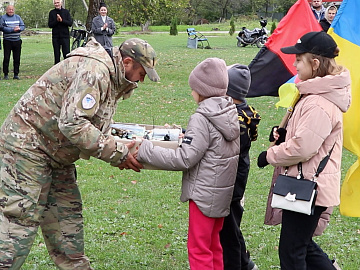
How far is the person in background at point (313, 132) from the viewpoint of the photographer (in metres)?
3.63

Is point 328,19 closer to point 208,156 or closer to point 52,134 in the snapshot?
point 208,156

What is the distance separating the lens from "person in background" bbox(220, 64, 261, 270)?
169 inches

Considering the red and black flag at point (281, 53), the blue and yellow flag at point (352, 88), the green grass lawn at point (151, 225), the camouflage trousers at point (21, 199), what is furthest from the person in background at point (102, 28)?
the camouflage trousers at point (21, 199)

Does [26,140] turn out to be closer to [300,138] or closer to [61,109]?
[61,109]

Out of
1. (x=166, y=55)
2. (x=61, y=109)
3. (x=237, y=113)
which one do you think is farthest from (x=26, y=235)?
(x=166, y=55)

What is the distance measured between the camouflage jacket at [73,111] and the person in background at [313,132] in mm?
1120

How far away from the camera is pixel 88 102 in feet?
11.3

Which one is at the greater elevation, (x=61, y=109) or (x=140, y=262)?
(x=61, y=109)

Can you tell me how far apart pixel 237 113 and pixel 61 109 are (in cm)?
125

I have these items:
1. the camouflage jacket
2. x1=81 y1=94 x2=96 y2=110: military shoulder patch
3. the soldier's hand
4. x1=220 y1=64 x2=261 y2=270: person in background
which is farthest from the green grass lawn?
x1=81 y1=94 x2=96 y2=110: military shoulder patch

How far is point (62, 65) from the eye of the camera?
365cm

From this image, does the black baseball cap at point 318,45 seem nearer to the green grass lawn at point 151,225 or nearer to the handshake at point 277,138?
the handshake at point 277,138

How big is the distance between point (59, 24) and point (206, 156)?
13.1 m

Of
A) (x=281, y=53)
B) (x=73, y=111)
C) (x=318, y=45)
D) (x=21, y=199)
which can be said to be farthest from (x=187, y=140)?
(x=281, y=53)
